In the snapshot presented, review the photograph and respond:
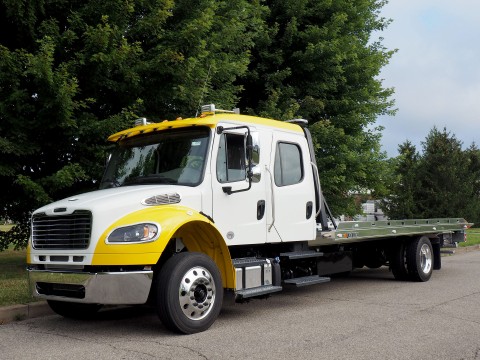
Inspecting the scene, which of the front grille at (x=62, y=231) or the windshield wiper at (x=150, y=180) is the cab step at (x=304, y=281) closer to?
the windshield wiper at (x=150, y=180)

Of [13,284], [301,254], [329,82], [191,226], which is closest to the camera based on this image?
[191,226]

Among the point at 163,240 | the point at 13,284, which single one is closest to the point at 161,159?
the point at 163,240

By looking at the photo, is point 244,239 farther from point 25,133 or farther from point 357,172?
point 357,172

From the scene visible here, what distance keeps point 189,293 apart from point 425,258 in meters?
6.57

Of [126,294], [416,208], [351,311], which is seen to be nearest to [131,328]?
[126,294]

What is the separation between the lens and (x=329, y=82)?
52.4 feet

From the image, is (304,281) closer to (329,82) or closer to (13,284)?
(13,284)

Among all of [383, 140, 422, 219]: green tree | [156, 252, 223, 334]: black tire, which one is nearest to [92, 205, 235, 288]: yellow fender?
[156, 252, 223, 334]: black tire

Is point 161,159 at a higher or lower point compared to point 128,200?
higher

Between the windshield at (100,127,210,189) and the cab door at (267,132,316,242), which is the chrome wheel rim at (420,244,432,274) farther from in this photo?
the windshield at (100,127,210,189)

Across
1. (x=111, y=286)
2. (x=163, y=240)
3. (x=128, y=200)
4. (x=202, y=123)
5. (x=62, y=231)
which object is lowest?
(x=111, y=286)

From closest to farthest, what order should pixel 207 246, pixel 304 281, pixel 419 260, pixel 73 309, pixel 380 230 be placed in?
pixel 207 246, pixel 73 309, pixel 304 281, pixel 380 230, pixel 419 260

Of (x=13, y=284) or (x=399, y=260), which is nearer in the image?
(x=13, y=284)

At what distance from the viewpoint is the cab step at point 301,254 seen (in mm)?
7965
